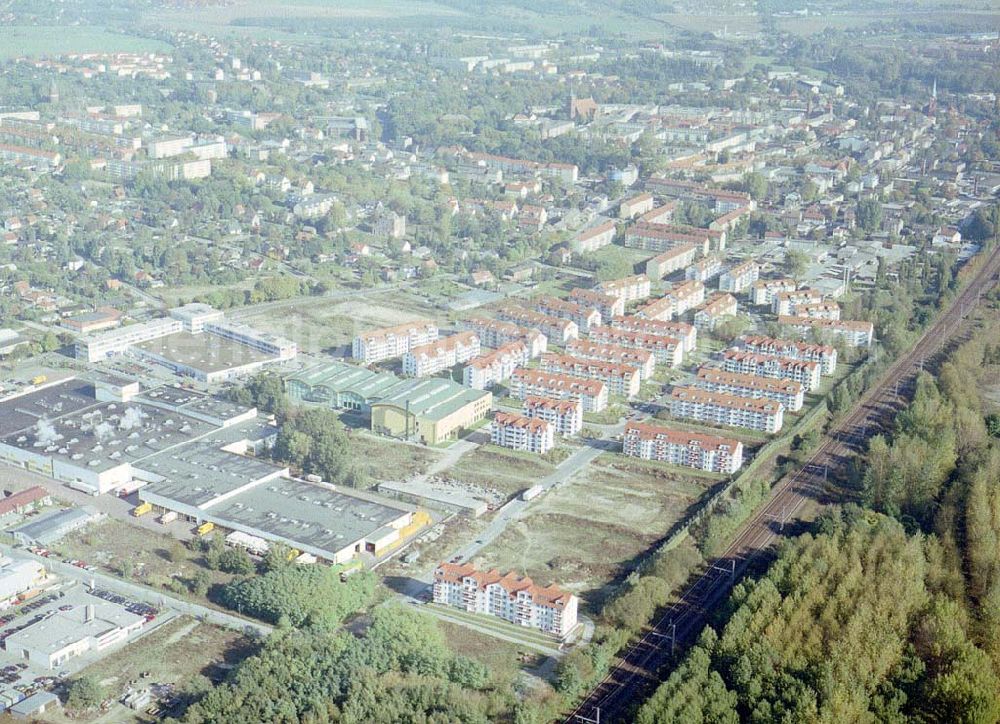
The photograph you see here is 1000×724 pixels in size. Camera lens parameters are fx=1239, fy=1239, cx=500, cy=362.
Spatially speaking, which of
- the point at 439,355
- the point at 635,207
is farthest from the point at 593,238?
the point at 439,355

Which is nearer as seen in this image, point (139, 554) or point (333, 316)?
point (139, 554)

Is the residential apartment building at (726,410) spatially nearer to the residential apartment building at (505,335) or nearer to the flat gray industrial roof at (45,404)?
the residential apartment building at (505,335)

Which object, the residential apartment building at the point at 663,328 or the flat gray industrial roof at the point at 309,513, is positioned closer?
the flat gray industrial roof at the point at 309,513

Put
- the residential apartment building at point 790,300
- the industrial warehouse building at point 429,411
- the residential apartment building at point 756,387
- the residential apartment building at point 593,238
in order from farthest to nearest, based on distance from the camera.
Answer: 1. the residential apartment building at point 593,238
2. the residential apartment building at point 790,300
3. the residential apartment building at point 756,387
4. the industrial warehouse building at point 429,411

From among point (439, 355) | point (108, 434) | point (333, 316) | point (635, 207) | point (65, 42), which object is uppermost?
point (65, 42)

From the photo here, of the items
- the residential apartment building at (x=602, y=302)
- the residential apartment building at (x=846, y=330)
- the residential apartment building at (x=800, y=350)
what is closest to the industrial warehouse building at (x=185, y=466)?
the residential apartment building at (x=602, y=302)

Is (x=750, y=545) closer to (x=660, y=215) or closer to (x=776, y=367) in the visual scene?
(x=776, y=367)

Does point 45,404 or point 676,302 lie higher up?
point 676,302
